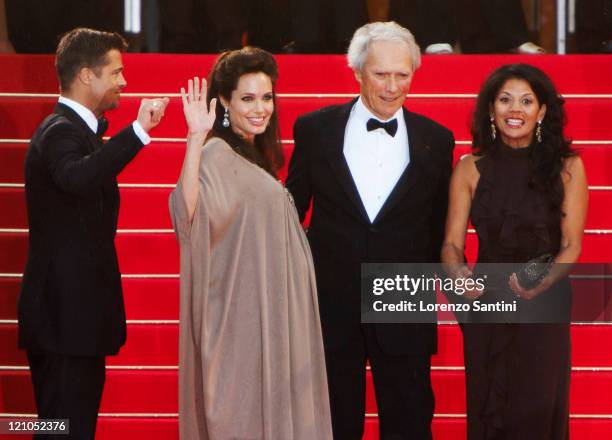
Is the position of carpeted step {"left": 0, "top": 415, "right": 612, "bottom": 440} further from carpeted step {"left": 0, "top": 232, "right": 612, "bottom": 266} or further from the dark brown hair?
the dark brown hair

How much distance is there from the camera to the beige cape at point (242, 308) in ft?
11.2

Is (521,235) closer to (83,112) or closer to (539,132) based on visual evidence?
(539,132)

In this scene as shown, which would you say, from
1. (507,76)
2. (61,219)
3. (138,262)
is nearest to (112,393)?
(138,262)

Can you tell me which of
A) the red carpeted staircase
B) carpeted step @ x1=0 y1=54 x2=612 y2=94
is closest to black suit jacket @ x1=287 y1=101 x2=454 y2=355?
the red carpeted staircase

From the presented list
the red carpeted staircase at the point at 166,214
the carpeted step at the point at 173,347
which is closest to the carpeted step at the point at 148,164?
the red carpeted staircase at the point at 166,214

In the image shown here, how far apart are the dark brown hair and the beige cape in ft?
1.82

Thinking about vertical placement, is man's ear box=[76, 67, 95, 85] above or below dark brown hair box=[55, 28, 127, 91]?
below

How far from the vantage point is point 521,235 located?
3.64 metres

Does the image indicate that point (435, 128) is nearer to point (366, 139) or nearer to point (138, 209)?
point (366, 139)

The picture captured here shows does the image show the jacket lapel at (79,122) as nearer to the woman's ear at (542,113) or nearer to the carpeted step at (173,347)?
the carpeted step at (173,347)

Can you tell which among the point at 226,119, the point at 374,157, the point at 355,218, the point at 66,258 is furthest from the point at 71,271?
the point at 374,157

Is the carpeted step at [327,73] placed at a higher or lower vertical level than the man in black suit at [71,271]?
higher

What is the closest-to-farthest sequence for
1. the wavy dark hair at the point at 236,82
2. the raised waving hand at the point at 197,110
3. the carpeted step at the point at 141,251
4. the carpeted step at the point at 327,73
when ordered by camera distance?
1. the raised waving hand at the point at 197,110
2. the wavy dark hair at the point at 236,82
3. the carpeted step at the point at 141,251
4. the carpeted step at the point at 327,73

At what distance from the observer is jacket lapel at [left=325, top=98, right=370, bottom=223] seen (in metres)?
3.62
